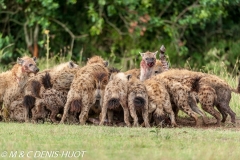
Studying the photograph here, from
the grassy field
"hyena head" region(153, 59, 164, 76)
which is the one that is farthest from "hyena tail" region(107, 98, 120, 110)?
"hyena head" region(153, 59, 164, 76)

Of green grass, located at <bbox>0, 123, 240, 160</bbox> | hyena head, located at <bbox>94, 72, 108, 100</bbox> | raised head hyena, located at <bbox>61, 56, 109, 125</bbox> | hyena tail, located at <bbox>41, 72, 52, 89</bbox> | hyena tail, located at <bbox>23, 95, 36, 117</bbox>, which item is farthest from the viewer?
hyena tail, located at <bbox>41, 72, 52, 89</bbox>

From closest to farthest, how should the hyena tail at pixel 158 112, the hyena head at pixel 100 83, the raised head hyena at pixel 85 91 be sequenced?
the hyena tail at pixel 158 112
the raised head hyena at pixel 85 91
the hyena head at pixel 100 83

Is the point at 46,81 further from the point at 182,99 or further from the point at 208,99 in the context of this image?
the point at 208,99

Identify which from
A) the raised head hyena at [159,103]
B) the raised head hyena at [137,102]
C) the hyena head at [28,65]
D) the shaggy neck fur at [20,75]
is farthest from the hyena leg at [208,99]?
the shaggy neck fur at [20,75]

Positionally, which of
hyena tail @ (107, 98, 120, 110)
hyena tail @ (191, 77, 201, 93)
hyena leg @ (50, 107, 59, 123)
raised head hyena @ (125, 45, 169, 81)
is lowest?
hyena leg @ (50, 107, 59, 123)

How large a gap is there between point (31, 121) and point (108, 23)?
9.62m

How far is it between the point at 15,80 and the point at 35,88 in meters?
0.42

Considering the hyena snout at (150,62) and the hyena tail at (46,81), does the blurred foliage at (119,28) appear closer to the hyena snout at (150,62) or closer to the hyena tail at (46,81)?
the hyena snout at (150,62)

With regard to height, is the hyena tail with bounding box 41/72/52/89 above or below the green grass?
above

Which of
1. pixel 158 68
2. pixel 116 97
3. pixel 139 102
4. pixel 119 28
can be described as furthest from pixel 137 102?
pixel 119 28

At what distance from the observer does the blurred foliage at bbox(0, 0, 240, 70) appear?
19047mm

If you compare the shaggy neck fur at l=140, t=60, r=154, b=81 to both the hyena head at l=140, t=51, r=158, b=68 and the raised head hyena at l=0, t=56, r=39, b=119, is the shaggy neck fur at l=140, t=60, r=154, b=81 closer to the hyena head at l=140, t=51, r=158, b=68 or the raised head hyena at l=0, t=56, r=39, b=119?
the hyena head at l=140, t=51, r=158, b=68

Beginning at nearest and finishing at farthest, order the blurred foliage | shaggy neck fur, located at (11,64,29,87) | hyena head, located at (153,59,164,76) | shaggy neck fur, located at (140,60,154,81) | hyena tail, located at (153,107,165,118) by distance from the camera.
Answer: hyena tail, located at (153,107,165,118) < shaggy neck fur, located at (11,64,29,87) < shaggy neck fur, located at (140,60,154,81) < hyena head, located at (153,59,164,76) < the blurred foliage

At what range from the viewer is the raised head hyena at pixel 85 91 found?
10562mm
